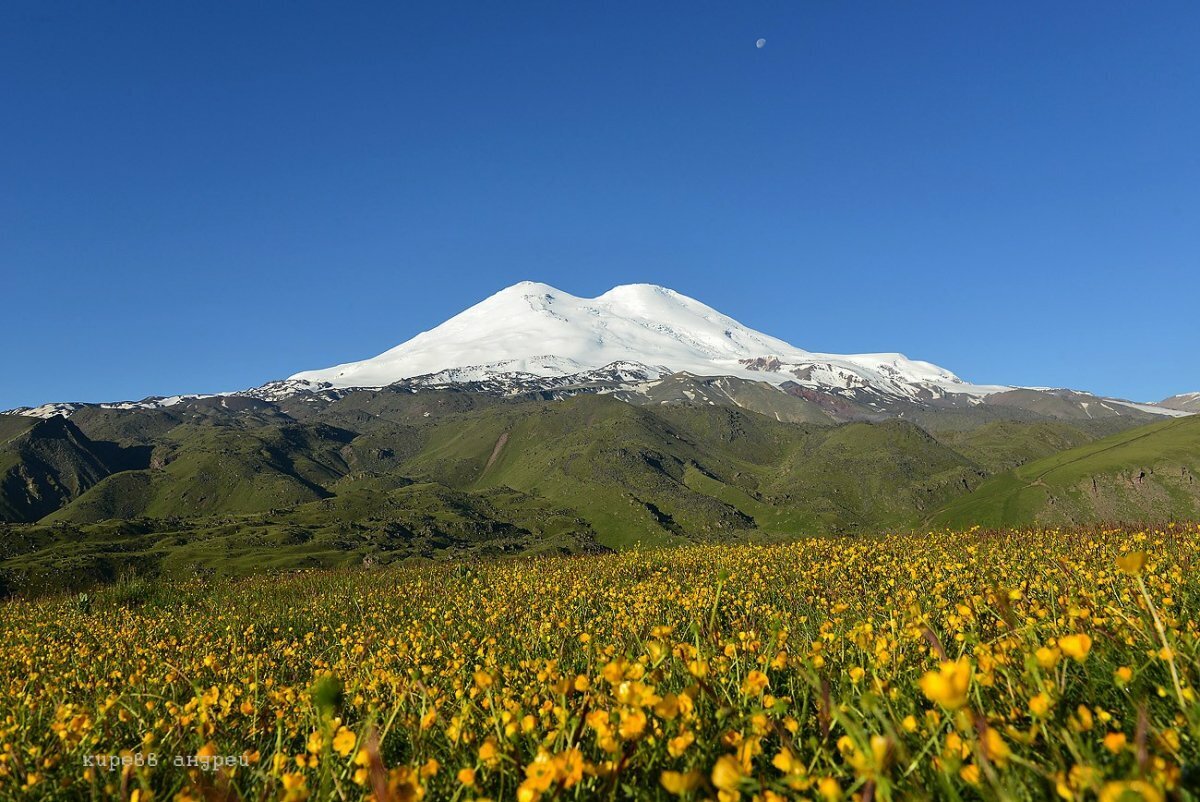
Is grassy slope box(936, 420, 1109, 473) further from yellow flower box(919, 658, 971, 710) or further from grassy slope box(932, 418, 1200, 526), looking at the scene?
yellow flower box(919, 658, 971, 710)

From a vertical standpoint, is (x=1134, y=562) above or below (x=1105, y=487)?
above

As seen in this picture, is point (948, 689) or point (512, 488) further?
point (512, 488)

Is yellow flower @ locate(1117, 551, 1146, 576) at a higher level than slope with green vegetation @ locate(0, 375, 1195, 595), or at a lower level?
higher

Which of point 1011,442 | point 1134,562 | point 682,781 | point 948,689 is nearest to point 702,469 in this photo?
point 1011,442

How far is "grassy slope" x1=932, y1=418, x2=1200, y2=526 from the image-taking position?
30125 mm

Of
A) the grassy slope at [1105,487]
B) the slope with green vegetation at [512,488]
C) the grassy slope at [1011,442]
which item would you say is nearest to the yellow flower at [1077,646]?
the grassy slope at [1105,487]

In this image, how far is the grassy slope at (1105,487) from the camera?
30.1 m

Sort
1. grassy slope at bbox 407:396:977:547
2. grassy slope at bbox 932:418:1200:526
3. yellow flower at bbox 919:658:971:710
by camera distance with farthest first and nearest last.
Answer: grassy slope at bbox 407:396:977:547 < grassy slope at bbox 932:418:1200:526 < yellow flower at bbox 919:658:971:710

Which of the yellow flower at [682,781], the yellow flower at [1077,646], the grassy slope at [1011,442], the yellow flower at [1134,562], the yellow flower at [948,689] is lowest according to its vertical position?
the grassy slope at [1011,442]

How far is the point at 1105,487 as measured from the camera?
32.1 m

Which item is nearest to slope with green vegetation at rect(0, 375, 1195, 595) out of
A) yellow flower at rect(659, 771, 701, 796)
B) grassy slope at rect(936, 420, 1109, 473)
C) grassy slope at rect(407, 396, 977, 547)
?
grassy slope at rect(407, 396, 977, 547)

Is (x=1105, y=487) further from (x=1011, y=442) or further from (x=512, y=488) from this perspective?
(x=1011, y=442)

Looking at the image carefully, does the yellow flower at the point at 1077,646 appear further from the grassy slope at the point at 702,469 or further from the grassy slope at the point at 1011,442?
the grassy slope at the point at 1011,442

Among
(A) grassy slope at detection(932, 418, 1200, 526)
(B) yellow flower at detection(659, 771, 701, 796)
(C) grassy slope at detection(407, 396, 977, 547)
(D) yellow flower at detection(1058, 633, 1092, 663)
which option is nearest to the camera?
(B) yellow flower at detection(659, 771, 701, 796)
